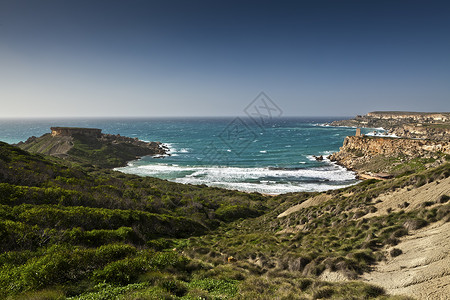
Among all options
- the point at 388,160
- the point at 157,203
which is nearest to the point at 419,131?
the point at 388,160

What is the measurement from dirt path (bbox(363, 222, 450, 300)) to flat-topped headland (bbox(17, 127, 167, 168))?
71704 millimetres

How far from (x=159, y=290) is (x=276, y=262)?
6.81 meters

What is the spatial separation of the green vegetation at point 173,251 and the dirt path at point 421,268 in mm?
492

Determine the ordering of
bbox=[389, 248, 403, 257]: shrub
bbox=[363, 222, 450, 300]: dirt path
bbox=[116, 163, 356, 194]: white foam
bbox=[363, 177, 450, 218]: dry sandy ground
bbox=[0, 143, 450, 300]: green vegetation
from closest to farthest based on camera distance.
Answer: bbox=[363, 222, 450, 300]: dirt path < bbox=[0, 143, 450, 300]: green vegetation < bbox=[389, 248, 403, 257]: shrub < bbox=[363, 177, 450, 218]: dry sandy ground < bbox=[116, 163, 356, 194]: white foam

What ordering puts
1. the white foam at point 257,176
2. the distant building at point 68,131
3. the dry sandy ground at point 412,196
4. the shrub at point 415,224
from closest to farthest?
the shrub at point 415,224
the dry sandy ground at point 412,196
the white foam at point 257,176
the distant building at point 68,131

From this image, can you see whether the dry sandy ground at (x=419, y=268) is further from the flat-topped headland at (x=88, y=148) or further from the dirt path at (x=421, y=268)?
the flat-topped headland at (x=88, y=148)

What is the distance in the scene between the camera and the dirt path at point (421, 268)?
6898mm

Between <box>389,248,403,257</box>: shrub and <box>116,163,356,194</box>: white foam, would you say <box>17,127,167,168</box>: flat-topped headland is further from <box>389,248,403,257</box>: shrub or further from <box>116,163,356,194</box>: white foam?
<box>389,248,403,257</box>: shrub

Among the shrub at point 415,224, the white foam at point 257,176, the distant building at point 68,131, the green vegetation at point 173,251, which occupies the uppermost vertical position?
the distant building at point 68,131

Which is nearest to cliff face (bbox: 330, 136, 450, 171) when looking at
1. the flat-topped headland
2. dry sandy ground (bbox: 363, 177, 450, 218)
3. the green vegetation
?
dry sandy ground (bbox: 363, 177, 450, 218)

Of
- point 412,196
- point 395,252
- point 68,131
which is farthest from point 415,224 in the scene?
point 68,131

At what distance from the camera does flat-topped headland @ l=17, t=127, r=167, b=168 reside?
7031cm

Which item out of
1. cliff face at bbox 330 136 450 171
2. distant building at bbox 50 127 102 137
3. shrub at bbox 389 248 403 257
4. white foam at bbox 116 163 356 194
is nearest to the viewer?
shrub at bbox 389 248 403 257

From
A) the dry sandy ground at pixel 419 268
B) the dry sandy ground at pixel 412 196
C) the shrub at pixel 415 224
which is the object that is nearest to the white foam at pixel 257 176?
the dry sandy ground at pixel 412 196
